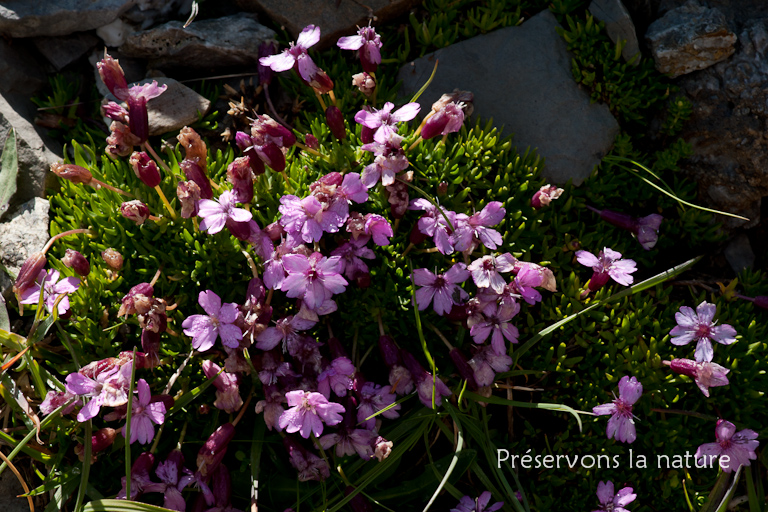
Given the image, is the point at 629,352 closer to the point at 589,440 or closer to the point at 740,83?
the point at 589,440

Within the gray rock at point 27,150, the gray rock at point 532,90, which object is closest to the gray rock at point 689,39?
the gray rock at point 532,90

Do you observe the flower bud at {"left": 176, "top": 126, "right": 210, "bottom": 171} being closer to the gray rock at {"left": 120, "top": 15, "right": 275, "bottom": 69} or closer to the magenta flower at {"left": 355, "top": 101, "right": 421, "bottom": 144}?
the magenta flower at {"left": 355, "top": 101, "right": 421, "bottom": 144}

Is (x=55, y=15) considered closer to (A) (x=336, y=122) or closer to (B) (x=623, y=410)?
(A) (x=336, y=122)

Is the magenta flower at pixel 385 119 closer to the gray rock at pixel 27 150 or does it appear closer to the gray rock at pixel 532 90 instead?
the gray rock at pixel 532 90


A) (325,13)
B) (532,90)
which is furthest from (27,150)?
(532,90)

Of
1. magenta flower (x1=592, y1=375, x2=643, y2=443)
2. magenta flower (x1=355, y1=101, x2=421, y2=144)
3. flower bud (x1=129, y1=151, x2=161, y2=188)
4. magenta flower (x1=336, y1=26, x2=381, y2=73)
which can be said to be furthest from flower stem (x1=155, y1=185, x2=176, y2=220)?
magenta flower (x1=592, y1=375, x2=643, y2=443)
